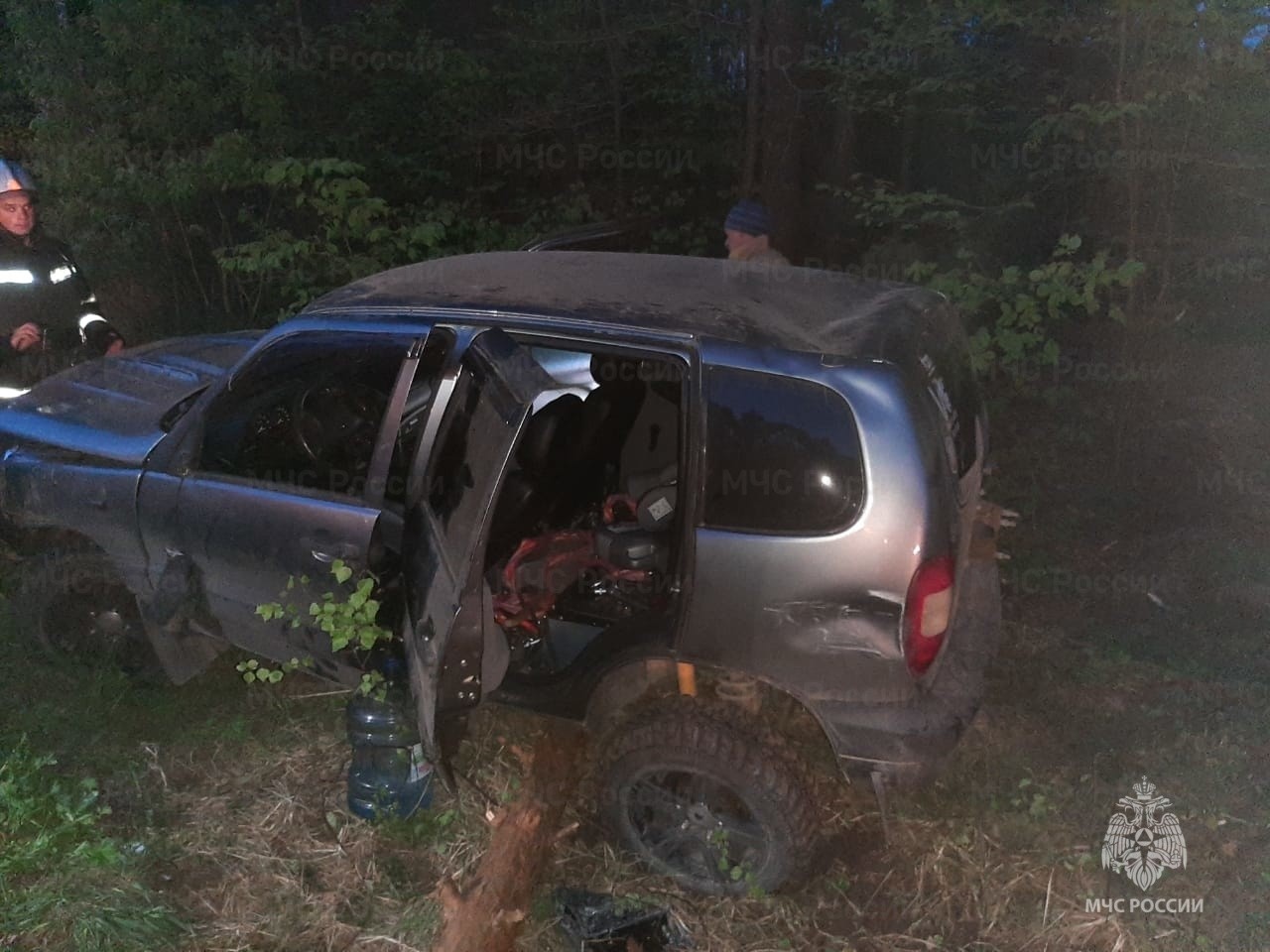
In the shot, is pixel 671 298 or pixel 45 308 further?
pixel 45 308

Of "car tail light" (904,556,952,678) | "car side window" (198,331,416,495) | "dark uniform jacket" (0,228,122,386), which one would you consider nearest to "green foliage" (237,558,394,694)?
"car side window" (198,331,416,495)

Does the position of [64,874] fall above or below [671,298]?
below

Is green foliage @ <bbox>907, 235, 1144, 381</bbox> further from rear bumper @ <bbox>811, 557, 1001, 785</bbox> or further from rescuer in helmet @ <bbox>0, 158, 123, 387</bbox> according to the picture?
rescuer in helmet @ <bbox>0, 158, 123, 387</bbox>

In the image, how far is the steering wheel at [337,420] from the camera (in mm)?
3490

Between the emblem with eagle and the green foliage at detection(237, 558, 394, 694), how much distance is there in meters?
2.44

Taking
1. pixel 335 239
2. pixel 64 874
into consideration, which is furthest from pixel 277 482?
pixel 335 239

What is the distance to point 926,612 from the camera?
2.67 m

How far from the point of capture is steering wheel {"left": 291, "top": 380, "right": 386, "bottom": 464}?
11.5 feet

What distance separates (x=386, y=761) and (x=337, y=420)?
120cm

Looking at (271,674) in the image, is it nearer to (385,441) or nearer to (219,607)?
(219,607)

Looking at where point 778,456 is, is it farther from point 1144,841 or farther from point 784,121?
point 784,121

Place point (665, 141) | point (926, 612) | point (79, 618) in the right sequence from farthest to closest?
1. point (665, 141)
2. point (79, 618)
3. point (926, 612)

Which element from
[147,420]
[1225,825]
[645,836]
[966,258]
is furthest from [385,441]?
[966,258]

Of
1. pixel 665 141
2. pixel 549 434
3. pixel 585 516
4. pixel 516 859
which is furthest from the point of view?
pixel 665 141
